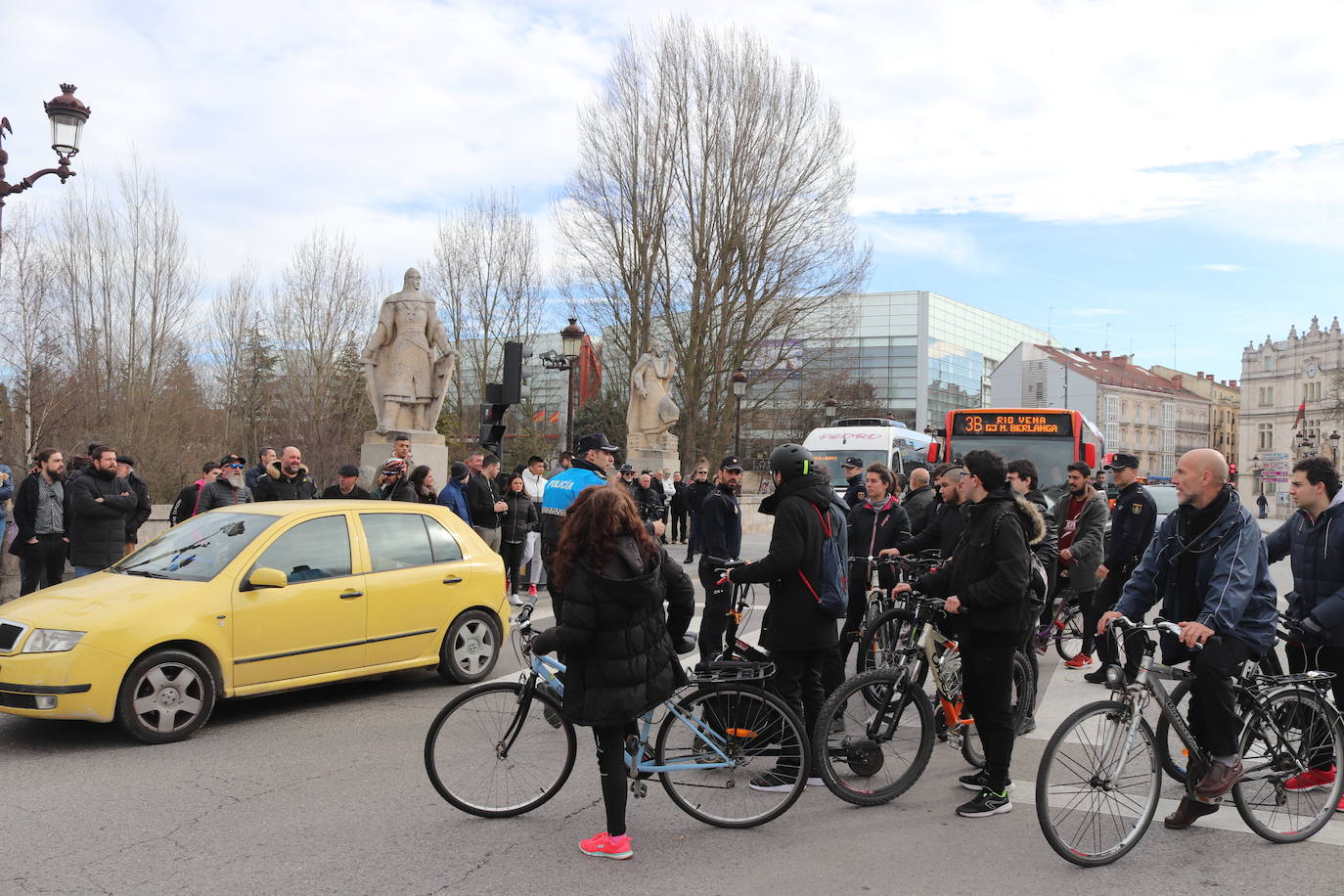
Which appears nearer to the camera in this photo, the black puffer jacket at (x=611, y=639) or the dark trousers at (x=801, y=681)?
the black puffer jacket at (x=611, y=639)

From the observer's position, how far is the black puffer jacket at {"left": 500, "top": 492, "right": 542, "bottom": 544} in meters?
12.7

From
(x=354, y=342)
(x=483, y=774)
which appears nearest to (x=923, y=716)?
(x=483, y=774)

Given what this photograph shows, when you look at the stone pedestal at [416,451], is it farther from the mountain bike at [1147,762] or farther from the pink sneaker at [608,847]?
the mountain bike at [1147,762]

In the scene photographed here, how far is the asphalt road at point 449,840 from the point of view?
4.24m

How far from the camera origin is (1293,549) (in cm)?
562

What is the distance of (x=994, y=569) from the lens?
505 cm

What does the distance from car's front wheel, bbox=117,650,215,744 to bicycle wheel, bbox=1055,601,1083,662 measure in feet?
24.1

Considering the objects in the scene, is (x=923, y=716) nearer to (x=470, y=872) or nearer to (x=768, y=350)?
(x=470, y=872)

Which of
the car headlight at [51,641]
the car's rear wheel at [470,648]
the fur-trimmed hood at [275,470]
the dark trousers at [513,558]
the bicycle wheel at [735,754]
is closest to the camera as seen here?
the bicycle wheel at [735,754]

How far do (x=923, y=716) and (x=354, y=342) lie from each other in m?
36.6

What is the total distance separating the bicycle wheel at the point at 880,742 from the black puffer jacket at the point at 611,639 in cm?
120

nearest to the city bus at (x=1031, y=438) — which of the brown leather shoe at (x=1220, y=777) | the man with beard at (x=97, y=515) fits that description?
the man with beard at (x=97, y=515)

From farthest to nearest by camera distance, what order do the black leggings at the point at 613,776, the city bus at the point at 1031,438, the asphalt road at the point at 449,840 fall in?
the city bus at the point at 1031,438
the black leggings at the point at 613,776
the asphalt road at the point at 449,840

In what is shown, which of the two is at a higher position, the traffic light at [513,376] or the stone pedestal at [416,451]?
the traffic light at [513,376]
